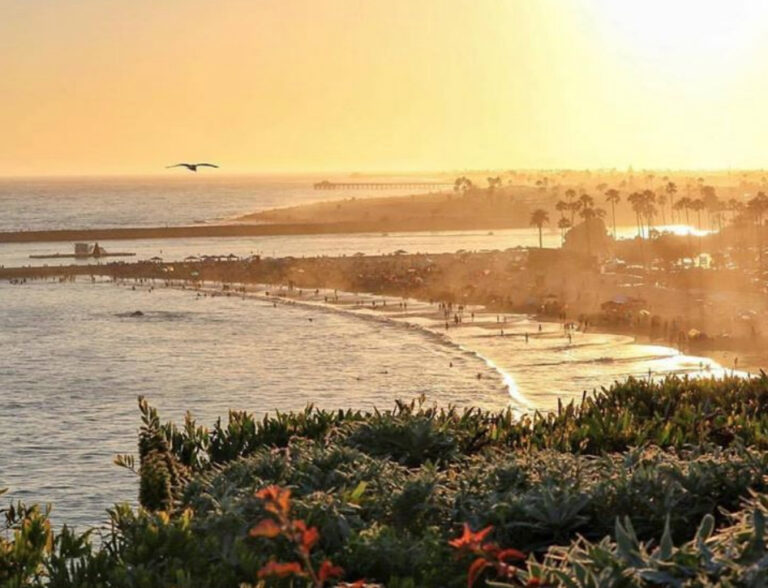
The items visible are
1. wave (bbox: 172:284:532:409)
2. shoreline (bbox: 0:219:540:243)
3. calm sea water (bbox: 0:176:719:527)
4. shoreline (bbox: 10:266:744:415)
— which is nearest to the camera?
calm sea water (bbox: 0:176:719:527)

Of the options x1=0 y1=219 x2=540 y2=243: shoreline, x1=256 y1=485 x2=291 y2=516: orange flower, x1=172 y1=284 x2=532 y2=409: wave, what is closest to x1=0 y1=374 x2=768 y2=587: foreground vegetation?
x1=256 y1=485 x2=291 y2=516: orange flower

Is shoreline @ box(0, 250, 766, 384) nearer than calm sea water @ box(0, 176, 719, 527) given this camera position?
No

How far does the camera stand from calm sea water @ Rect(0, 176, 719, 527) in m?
40.6

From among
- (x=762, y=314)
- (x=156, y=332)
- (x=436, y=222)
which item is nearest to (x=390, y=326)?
(x=156, y=332)

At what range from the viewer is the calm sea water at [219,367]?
40594mm

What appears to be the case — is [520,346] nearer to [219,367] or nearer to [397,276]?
[219,367]

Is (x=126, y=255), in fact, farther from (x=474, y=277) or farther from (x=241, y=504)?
(x=241, y=504)

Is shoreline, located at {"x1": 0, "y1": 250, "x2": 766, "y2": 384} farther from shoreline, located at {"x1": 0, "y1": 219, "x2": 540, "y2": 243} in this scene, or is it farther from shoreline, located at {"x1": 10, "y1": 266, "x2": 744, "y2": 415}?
shoreline, located at {"x1": 0, "y1": 219, "x2": 540, "y2": 243}

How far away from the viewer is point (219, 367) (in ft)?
199

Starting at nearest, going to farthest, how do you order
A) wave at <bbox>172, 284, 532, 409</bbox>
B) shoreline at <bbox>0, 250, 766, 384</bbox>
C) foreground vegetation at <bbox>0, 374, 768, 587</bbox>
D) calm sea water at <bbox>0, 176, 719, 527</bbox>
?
foreground vegetation at <bbox>0, 374, 768, 587</bbox> → calm sea water at <bbox>0, 176, 719, 527</bbox> → wave at <bbox>172, 284, 532, 409</bbox> → shoreline at <bbox>0, 250, 766, 384</bbox>

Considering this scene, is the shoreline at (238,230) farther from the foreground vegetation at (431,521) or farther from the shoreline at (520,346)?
the foreground vegetation at (431,521)

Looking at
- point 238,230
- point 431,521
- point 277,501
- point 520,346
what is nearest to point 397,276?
point 520,346

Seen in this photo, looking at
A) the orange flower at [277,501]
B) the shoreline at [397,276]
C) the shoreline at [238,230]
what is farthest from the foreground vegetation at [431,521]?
the shoreline at [238,230]

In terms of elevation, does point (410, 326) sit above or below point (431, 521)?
below
